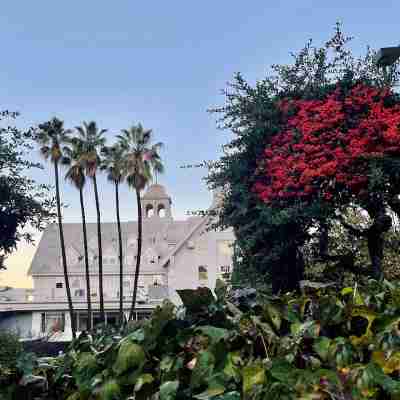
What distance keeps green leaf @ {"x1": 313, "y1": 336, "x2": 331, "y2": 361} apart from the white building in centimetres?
4535

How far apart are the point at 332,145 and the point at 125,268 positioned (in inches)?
Result: 1846

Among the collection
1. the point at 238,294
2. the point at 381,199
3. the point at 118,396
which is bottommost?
the point at 118,396

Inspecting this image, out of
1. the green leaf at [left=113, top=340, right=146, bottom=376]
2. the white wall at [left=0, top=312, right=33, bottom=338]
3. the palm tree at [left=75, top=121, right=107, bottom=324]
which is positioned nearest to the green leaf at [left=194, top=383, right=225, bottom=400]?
the green leaf at [left=113, top=340, right=146, bottom=376]

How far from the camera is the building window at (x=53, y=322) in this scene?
54.6m

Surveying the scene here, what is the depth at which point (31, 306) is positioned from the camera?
5531 cm

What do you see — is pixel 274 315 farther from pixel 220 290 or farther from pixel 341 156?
pixel 341 156

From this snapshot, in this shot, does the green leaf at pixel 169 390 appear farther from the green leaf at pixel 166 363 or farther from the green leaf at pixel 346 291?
the green leaf at pixel 346 291

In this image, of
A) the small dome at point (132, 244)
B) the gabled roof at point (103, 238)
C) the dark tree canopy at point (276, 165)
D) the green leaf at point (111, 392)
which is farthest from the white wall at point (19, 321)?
the green leaf at point (111, 392)

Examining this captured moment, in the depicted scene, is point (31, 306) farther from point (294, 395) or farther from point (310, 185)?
point (294, 395)

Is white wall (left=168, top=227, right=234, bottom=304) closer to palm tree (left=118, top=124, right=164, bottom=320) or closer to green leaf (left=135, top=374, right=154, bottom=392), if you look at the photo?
palm tree (left=118, top=124, right=164, bottom=320)

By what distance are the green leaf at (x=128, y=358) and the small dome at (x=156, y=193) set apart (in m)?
67.1

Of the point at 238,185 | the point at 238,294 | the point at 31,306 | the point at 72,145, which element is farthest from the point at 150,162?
the point at 238,294

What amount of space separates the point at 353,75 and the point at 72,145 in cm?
2778

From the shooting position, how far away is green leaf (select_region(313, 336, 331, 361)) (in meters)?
1.86
